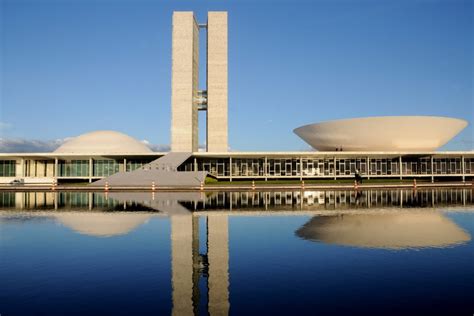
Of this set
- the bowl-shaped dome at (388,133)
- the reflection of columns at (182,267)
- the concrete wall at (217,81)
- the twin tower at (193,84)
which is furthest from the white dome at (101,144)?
the reflection of columns at (182,267)

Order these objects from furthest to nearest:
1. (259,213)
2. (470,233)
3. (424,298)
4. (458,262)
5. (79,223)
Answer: (259,213)
(79,223)
(470,233)
(458,262)
(424,298)

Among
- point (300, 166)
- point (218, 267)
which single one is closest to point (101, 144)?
point (300, 166)

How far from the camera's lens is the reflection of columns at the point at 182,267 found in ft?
21.6

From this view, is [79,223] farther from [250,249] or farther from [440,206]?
[440,206]

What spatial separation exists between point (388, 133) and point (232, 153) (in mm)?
20633

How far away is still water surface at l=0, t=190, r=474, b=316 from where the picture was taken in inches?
256

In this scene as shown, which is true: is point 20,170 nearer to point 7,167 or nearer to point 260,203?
point 7,167

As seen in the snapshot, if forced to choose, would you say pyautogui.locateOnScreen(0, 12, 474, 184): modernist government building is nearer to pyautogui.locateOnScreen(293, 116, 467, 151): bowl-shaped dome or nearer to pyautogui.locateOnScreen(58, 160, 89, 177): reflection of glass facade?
pyautogui.locateOnScreen(58, 160, 89, 177): reflection of glass facade

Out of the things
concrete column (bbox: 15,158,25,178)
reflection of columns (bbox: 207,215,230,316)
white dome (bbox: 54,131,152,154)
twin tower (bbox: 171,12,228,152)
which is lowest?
reflection of columns (bbox: 207,215,230,316)

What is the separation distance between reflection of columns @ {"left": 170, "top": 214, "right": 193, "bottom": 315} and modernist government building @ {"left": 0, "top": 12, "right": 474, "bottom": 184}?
3818 cm

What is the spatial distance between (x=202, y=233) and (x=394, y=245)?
18.0 ft

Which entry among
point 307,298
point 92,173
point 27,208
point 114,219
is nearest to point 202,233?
point 114,219

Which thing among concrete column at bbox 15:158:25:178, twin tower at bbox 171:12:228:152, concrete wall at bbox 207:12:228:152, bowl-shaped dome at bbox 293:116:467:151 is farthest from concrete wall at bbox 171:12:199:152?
concrete column at bbox 15:158:25:178

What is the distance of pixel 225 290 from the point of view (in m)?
7.27
